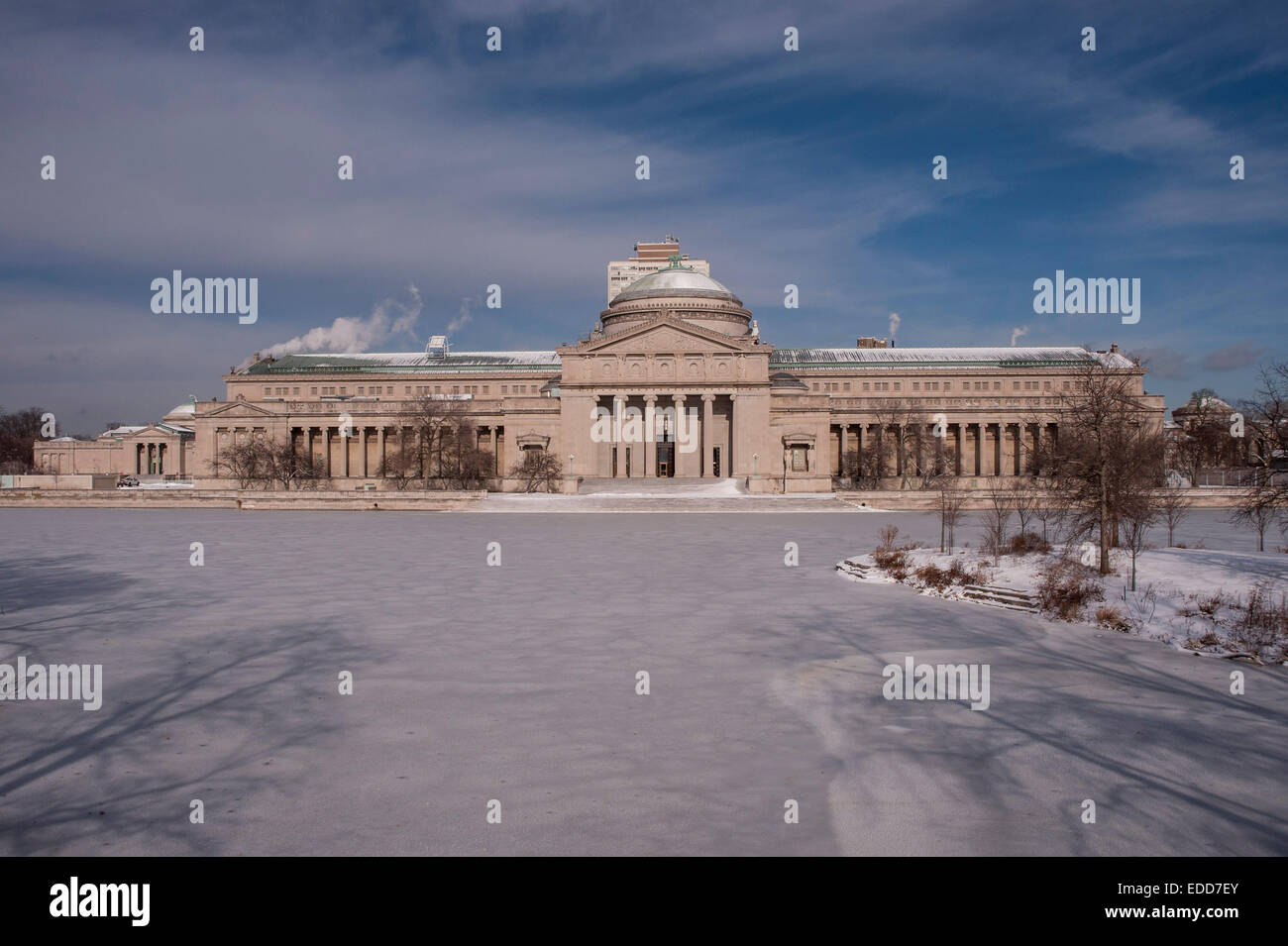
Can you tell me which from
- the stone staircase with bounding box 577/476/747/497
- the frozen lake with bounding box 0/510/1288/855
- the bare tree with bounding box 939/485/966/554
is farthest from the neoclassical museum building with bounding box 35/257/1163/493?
the frozen lake with bounding box 0/510/1288/855

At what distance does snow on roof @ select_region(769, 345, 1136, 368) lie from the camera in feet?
339

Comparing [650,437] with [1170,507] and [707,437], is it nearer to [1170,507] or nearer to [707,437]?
[707,437]

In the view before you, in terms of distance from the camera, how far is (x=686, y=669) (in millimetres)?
13555

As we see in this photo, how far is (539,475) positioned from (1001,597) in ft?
191

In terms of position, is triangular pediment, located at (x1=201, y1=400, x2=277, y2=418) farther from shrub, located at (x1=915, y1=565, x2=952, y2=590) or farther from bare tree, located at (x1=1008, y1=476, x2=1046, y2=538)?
shrub, located at (x1=915, y1=565, x2=952, y2=590)

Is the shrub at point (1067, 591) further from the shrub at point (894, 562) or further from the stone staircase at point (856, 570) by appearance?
the stone staircase at point (856, 570)

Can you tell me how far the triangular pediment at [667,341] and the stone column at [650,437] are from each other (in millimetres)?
4859

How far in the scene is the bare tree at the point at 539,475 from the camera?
75.3 m

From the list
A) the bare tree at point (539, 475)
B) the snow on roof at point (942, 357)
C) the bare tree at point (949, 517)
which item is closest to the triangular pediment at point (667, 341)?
the bare tree at point (539, 475)

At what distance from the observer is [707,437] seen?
83438mm
